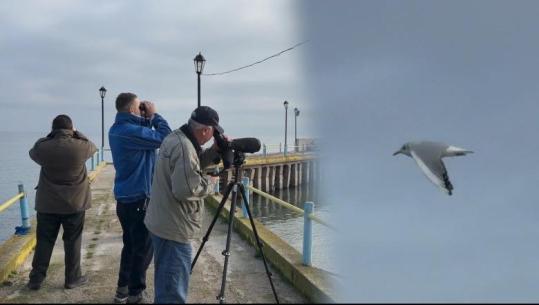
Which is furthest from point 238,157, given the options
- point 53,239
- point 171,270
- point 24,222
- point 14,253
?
point 24,222

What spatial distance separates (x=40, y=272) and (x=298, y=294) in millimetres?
2493

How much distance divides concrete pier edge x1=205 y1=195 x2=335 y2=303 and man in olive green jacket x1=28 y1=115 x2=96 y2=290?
2072 millimetres

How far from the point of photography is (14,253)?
516cm

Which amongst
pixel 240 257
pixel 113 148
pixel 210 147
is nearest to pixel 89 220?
pixel 240 257

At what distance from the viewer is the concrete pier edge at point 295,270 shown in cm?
380

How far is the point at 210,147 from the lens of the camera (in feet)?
11.3

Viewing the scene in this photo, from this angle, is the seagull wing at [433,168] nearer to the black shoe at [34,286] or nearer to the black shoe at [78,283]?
the black shoe at [78,283]

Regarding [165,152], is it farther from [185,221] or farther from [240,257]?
[240,257]

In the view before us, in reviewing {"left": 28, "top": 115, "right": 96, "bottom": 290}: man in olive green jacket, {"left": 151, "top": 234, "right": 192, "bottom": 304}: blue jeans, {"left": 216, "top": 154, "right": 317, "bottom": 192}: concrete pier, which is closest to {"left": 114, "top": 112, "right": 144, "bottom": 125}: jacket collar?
{"left": 28, "top": 115, "right": 96, "bottom": 290}: man in olive green jacket

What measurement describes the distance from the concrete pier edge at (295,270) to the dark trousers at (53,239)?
2075 mm

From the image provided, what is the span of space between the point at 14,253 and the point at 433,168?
4.66 meters

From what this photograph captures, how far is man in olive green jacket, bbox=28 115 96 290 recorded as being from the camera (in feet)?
13.5

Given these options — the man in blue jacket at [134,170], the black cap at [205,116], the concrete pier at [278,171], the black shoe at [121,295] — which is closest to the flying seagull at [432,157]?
the black cap at [205,116]

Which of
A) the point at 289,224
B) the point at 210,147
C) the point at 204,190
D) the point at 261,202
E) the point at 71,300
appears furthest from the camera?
the point at 261,202
